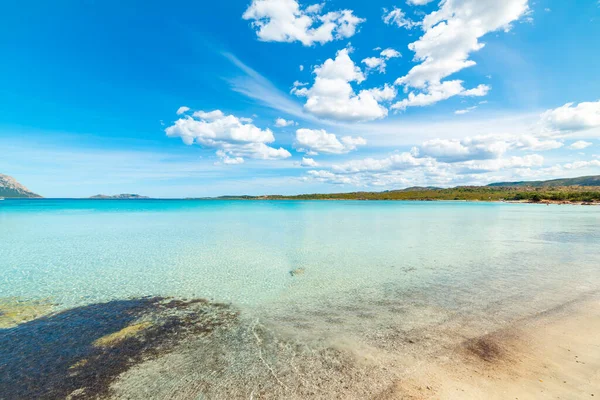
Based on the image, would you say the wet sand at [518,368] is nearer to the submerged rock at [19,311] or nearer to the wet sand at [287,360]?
the wet sand at [287,360]

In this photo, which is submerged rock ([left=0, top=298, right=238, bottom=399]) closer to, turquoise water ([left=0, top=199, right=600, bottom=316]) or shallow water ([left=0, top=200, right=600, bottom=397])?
shallow water ([left=0, top=200, right=600, bottom=397])

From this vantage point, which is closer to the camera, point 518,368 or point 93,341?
point 518,368

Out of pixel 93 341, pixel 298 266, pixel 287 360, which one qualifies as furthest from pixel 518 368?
pixel 298 266

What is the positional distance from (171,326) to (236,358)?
320cm

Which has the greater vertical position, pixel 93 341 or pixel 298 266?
pixel 93 341

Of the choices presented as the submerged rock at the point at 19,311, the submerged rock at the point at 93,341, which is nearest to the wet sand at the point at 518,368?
the submerged rock at the point at 93,341

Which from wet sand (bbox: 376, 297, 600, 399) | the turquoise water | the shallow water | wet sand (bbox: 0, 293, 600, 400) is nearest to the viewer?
wet sand (bbox: 376, 297, 600, 399)

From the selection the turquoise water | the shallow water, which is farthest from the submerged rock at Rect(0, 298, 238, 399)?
the turquoise water

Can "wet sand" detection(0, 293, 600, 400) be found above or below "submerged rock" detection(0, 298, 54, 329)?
below

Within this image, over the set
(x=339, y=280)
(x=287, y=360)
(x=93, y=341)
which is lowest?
(x=339, y=280)

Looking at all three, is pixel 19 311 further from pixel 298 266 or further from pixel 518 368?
pixel 518 368

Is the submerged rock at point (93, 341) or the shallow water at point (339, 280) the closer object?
the submerged rock at point (93, 341)

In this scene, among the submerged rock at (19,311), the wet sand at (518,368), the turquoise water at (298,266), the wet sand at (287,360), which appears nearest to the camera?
the wet sand at (518,368)

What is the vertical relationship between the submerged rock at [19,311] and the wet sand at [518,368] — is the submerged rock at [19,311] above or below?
above
